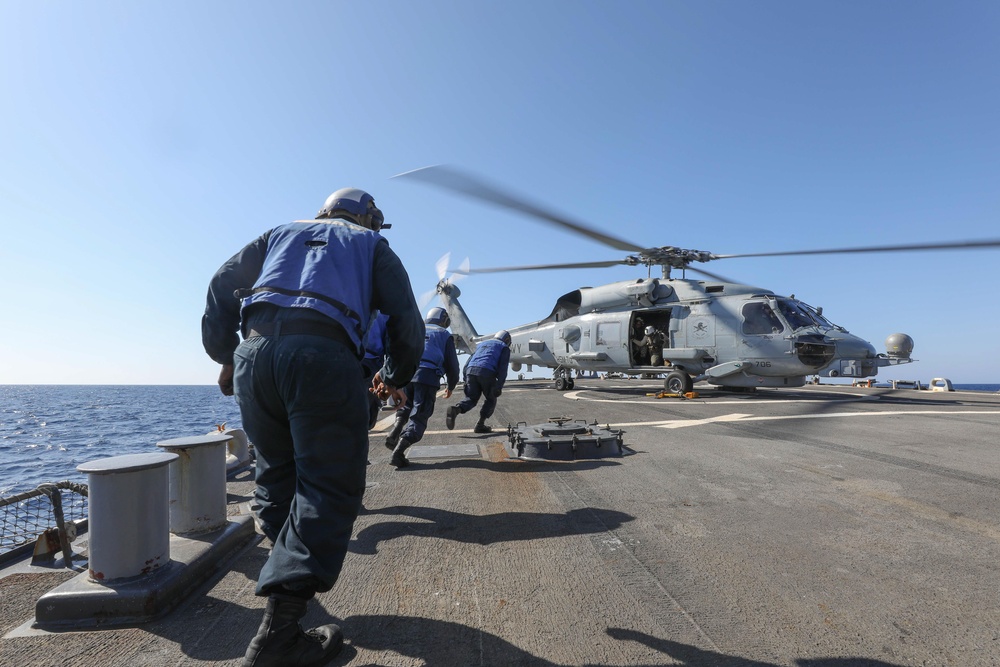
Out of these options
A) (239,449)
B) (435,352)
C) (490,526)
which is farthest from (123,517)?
(435,352)

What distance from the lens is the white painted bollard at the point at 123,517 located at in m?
1.81

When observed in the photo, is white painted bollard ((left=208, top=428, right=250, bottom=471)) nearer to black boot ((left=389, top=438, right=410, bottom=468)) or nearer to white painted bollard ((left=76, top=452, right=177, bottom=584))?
black boot ((left=389, top=438, right=410, bottom=468))

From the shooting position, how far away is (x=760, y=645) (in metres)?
1.51

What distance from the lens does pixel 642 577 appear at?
202 cm

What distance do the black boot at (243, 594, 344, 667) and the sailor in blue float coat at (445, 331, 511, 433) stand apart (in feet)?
16.5

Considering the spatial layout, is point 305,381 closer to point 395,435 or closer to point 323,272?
point 323,272

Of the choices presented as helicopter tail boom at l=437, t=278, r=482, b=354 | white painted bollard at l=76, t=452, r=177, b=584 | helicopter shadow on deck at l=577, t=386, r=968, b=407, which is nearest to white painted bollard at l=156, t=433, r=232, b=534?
white painted bollard at l=76, t=452, r=177, b=584

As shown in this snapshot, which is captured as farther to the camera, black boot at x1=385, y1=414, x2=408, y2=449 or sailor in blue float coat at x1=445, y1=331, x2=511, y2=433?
sailor in blue float coat at x1=445, y1=331, x2=511, y2=433

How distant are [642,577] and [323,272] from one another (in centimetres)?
179

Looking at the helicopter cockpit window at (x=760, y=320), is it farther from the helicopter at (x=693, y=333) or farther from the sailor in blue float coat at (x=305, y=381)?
the sailor in blue float coat at (x=305, y=381)

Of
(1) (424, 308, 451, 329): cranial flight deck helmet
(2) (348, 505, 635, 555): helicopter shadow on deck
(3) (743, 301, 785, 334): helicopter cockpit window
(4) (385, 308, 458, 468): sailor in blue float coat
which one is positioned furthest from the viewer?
(3) (743, 301, 785, 334): helicopter cockpit window

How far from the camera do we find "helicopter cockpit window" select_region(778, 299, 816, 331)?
12.2 meters

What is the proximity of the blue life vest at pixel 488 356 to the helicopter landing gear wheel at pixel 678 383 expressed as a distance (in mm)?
8049

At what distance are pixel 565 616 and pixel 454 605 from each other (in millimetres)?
427
